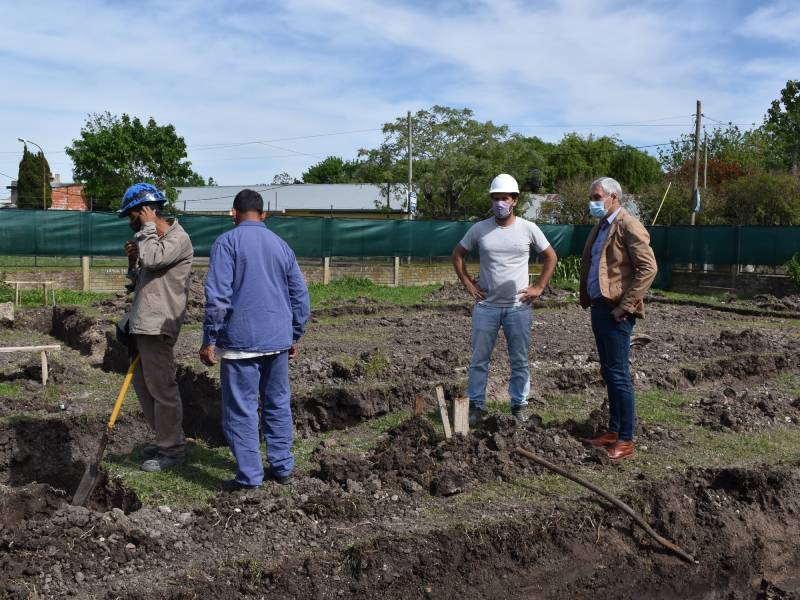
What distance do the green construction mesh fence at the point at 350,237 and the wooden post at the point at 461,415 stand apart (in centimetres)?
1463

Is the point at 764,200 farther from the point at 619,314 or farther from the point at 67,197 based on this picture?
the point at 67,197

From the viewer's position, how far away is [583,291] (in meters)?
5.82

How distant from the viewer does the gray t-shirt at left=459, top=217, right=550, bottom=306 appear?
639 centimetres

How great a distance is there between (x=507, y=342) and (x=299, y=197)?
51.6m

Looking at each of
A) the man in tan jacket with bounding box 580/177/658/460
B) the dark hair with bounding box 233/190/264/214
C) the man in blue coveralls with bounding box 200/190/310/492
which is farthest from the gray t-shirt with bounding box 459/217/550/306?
the dark hair with bounding box 233/190/264/214

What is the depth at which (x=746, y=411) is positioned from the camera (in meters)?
7.04

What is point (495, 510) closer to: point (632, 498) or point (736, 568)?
point (632, 498)

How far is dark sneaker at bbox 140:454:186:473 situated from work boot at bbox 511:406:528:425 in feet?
8.50

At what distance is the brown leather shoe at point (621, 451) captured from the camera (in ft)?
18.7

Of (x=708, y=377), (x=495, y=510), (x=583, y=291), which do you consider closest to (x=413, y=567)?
(x=495, y=510)

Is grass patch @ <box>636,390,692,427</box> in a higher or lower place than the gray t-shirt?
lower

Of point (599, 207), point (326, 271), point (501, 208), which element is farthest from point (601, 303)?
point (326, 271)

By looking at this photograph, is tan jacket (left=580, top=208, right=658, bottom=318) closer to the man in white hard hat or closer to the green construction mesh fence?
the man in white hard hat

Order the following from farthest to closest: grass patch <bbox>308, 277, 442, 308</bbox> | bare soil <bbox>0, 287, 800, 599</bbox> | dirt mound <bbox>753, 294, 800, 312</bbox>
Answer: grass patch <bbox>308, 277, 442, 308</bbox>, dirt mound <bbox>753, 294, 800, 312</bbox>, bare soil <bbox>0, 287, 800, 599</bbox>
